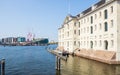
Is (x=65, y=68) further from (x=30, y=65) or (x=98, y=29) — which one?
(x=98, y=29)

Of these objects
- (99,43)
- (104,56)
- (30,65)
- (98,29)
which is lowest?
(30,65)

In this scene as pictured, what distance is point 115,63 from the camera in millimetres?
46281

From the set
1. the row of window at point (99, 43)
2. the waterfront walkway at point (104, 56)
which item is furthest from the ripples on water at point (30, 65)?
the row of window at point (99, 43)

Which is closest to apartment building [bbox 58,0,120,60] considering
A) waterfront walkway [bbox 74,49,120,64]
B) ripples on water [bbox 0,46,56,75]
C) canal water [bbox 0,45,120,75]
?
waterfront walkway [bbox 74,49,120,64]

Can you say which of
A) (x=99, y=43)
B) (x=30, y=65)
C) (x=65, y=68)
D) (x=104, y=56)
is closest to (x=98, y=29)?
(x=99, y=43)

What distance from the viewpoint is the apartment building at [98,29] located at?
4991cm

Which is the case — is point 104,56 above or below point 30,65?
above

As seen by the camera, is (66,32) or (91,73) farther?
(66,32)

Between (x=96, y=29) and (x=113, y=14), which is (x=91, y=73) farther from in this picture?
(x=96, y=29)

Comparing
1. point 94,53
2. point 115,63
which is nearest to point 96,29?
point 94,53

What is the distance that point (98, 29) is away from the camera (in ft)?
197

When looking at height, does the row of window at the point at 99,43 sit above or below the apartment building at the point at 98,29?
below

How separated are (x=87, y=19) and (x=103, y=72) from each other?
33.9 m

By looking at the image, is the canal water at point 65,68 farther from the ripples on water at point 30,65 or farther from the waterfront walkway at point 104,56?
the waterfront walkway at point 104,56
